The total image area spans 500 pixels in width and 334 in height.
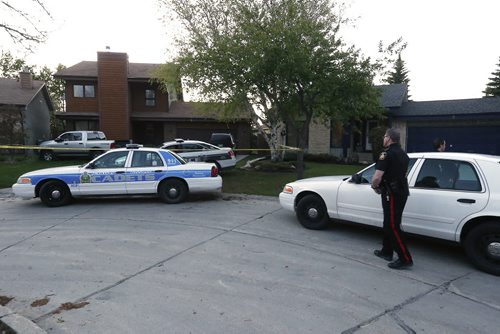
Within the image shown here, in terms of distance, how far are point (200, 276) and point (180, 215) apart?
3380mm

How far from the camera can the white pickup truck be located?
1962cm

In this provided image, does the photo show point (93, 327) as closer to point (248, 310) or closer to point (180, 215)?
point (248, 310)

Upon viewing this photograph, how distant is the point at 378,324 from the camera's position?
3359 mm

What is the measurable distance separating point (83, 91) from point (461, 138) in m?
23.8

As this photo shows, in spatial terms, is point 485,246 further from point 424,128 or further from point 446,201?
point 424,128

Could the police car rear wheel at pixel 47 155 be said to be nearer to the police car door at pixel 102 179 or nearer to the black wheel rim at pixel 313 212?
the police car door at pixel 102 179

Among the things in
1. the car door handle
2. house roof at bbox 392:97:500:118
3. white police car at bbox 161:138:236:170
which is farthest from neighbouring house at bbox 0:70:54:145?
the car door handle

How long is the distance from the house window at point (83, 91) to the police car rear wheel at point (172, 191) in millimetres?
19797

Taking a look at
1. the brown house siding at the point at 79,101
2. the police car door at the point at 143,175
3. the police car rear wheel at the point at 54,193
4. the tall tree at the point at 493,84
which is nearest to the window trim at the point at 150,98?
the brown house siding at the point at 79,101

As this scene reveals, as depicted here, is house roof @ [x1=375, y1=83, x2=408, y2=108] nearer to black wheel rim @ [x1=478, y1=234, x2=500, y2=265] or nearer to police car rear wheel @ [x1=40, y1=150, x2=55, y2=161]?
black wheel rim @ [x1=478, y1=234, x2=500, y2=265]

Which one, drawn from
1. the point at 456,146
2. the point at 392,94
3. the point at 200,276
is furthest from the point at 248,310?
the point at 392,94

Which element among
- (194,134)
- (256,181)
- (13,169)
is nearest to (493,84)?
(194,134)

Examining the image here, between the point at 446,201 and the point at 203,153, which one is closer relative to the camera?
the point at 446,201

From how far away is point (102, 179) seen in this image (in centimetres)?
869
